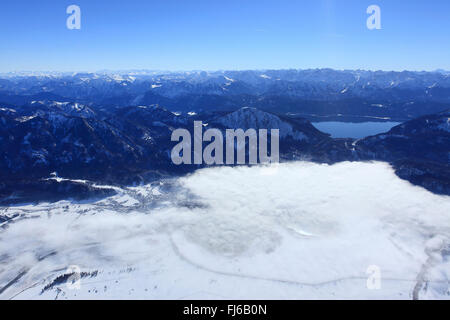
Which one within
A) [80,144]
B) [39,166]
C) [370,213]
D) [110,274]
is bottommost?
[110,274]

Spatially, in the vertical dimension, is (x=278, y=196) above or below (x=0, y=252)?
above

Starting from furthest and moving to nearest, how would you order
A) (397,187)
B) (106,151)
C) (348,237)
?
(106,151), (397,187), (348,237)

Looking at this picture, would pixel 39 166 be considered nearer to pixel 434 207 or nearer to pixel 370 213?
pixel 370 213

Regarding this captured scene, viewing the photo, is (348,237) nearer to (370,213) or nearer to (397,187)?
(370,213)

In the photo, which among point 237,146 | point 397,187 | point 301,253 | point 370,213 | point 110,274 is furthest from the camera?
point 237,146

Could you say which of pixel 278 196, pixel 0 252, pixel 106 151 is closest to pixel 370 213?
pixel 278 196
